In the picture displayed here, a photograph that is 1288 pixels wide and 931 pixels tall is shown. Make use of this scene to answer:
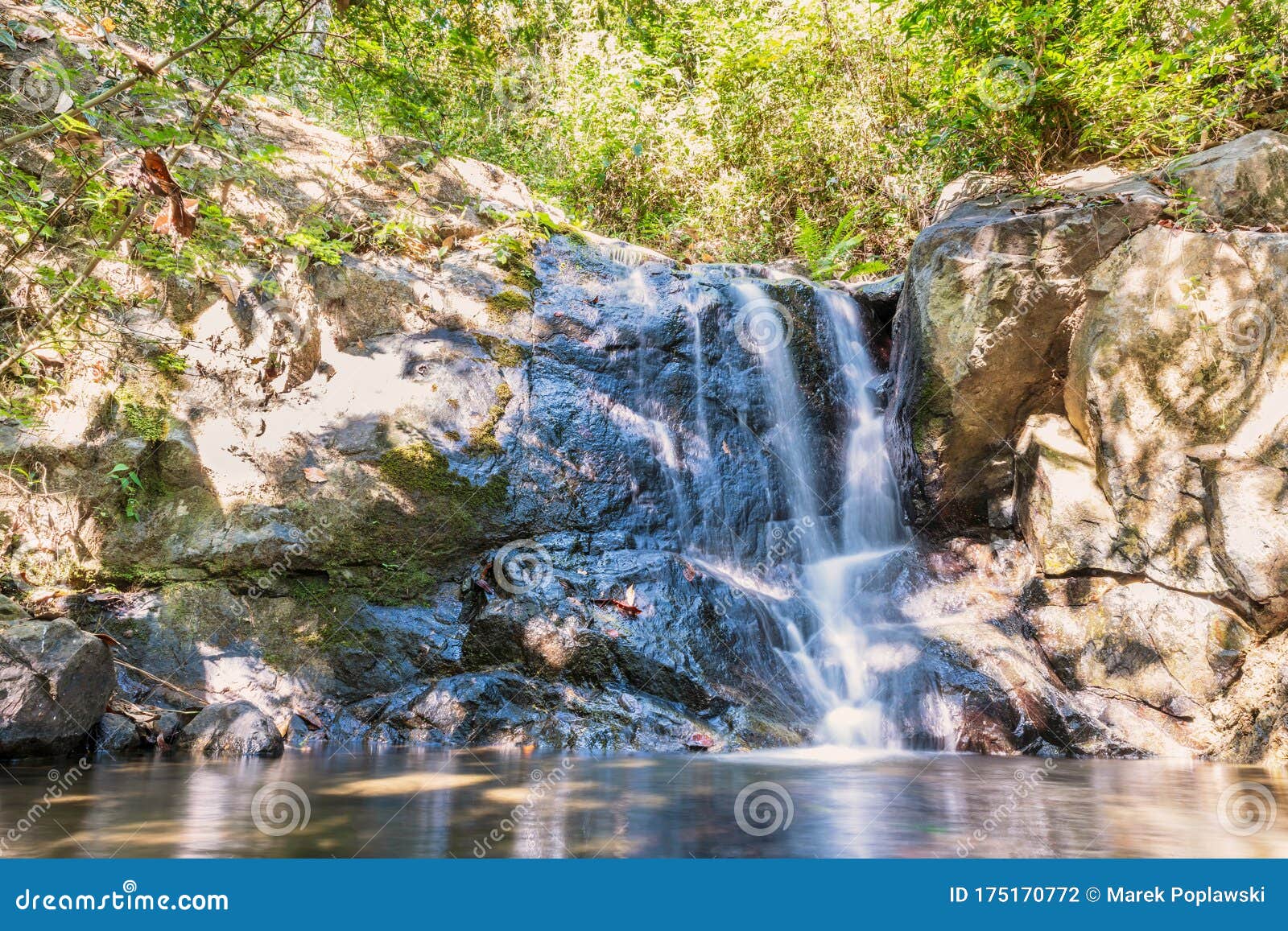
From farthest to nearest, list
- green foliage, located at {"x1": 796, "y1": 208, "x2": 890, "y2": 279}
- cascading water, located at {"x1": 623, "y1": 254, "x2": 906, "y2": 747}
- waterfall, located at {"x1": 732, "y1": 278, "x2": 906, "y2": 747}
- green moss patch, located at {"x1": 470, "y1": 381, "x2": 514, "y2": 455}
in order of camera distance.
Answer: green foliage, located at {"x1": 796, "y1": 208, "x2": 890, "y2": 279} → green moss patch, located at {"x1": 470, "y1": 381, "x2": 514, "y2": 455} → cascading water, located at {"x1": 623, "y1": 254, "x2": 906, "y2": 747} → waterfall, located at {"x1": 732, "y1": 278, "x2": 906, "y2": 747}

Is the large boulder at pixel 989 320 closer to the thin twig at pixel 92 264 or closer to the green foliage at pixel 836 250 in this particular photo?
the green foliage at pixel 836 250

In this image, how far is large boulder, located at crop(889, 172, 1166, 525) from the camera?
720 cm

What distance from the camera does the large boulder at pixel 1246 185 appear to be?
6.71 m

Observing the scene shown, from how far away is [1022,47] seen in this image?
828 centimetres

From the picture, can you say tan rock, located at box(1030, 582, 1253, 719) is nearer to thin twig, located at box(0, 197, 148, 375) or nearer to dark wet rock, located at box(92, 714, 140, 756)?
dark wet rock, located at box(92, 714, 140, 756)

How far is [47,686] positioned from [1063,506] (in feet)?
25.6

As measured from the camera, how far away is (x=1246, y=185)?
6.77 m

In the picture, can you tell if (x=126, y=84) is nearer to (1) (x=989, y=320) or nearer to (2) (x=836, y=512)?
(1) (x=989, y=320)

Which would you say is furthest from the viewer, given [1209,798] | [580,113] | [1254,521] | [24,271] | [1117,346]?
[580,113]

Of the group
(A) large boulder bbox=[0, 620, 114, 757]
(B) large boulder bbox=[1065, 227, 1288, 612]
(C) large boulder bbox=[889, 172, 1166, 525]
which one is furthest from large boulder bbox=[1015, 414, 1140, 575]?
(A) large boulder bbox=[0, 620, 114, 757]

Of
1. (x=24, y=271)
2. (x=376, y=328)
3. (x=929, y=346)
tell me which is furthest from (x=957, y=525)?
(x=24, y=271)

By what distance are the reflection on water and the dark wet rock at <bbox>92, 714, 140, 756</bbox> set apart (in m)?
0.41

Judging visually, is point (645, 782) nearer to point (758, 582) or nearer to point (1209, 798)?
point (1209, 798)

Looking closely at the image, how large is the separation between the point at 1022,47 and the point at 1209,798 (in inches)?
299
